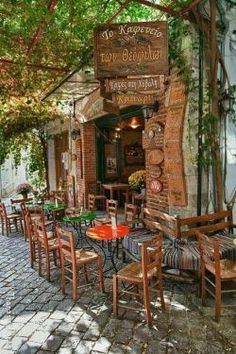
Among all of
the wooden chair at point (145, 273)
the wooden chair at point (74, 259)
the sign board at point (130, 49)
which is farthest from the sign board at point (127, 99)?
the wooden chair at point (74, 259)

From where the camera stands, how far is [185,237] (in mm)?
4402

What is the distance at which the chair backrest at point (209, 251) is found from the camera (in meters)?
3.30

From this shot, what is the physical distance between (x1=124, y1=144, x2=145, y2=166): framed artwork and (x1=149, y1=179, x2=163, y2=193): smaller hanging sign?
4.81m

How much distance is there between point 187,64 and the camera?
4.61 meters

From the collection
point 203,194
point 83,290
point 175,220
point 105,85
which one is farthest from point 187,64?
point 83,290

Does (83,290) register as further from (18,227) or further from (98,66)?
(18,227)

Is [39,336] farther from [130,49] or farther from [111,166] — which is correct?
[111,166]

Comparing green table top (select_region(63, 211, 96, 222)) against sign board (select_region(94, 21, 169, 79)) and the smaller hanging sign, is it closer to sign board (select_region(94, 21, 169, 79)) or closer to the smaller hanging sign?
the smaller hanging sign

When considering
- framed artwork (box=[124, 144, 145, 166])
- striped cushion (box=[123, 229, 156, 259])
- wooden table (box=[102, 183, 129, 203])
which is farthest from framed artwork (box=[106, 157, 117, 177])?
striped cushion (box=[123, 229, 156, 259])

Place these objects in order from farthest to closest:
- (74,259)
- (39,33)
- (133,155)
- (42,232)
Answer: (133,155) → (42,232) → (39,33) → (74,259)

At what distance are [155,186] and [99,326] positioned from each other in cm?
259

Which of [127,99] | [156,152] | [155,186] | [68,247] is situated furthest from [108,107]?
[68,247]

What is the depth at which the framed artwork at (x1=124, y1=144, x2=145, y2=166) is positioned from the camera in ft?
33.9

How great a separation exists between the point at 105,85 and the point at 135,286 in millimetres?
2480
